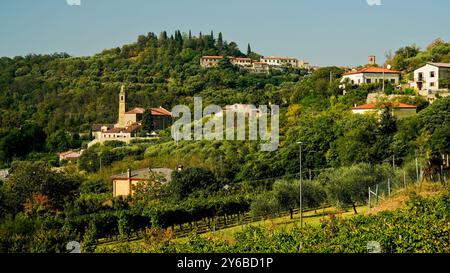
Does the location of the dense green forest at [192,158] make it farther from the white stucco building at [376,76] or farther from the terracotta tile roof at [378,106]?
the white stucco building at [376,76]

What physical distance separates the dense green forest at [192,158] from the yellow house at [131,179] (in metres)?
0.76

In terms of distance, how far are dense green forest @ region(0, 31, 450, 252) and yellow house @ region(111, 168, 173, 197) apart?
76 centimetres

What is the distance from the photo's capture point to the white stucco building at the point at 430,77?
79.3 feet

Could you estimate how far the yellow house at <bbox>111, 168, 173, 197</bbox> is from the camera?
2370cm

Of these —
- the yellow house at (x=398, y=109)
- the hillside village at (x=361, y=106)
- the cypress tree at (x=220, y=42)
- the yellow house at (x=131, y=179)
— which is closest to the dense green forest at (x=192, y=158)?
the yellow house at (x=398, y=109)

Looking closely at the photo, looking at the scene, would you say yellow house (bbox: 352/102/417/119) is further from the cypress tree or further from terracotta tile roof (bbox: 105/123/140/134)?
the cypress tree

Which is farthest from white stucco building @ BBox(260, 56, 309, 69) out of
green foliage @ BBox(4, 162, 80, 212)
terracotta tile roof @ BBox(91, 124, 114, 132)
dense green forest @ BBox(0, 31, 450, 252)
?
green foliage @ BBox(4, 162, 80, 212)

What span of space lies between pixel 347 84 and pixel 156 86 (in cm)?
2029

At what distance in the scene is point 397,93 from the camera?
24344 millimetres

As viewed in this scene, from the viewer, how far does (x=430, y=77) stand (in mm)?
24359

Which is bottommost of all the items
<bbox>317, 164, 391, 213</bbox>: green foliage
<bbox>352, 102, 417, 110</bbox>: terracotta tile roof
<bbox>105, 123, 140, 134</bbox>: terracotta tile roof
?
<bbox>317, 164, 391, 213</bbox>: green foliage

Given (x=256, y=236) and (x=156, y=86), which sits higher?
(x=156, y=86)
